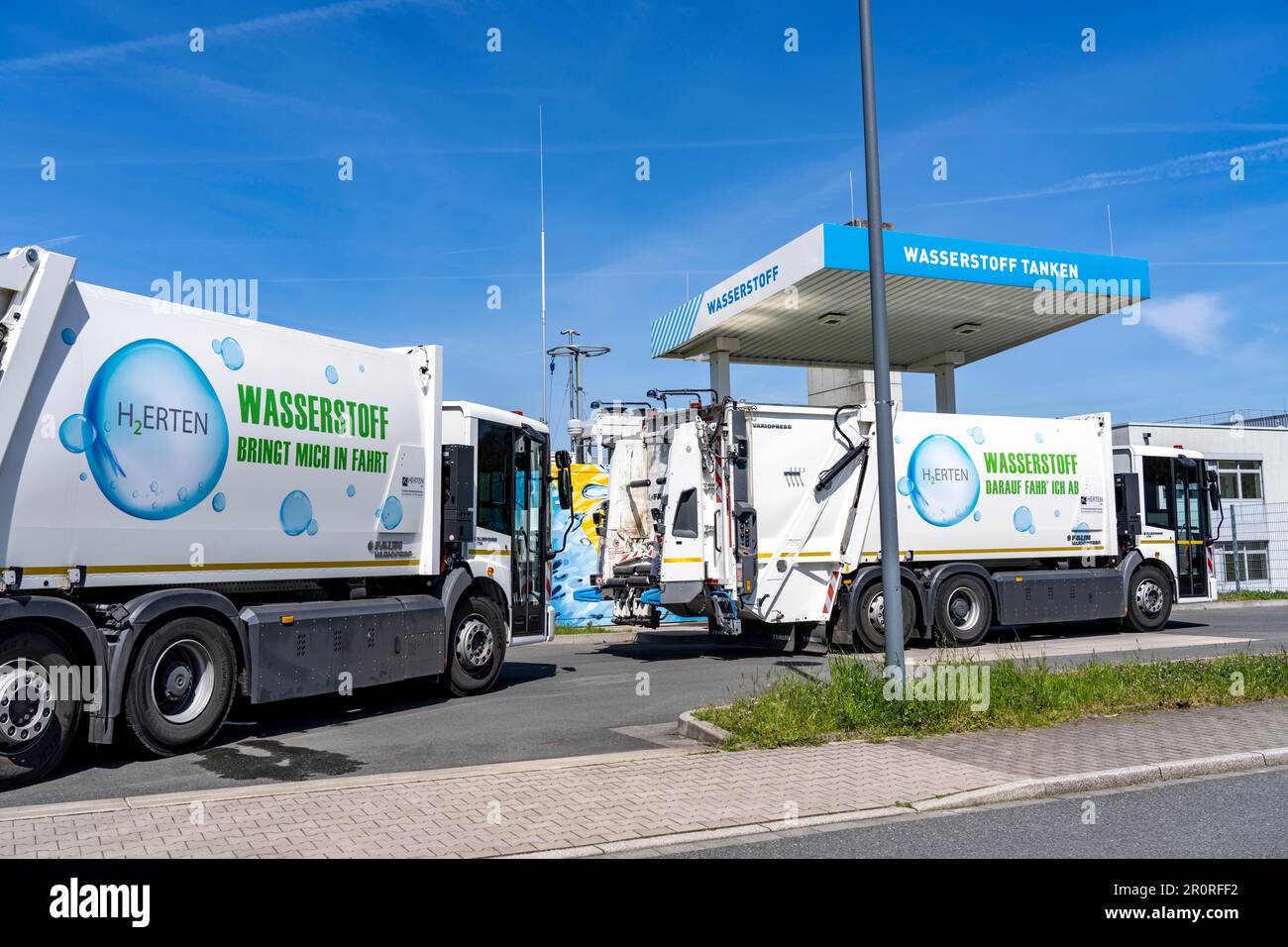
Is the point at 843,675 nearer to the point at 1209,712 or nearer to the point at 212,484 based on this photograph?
the point at 1209,712

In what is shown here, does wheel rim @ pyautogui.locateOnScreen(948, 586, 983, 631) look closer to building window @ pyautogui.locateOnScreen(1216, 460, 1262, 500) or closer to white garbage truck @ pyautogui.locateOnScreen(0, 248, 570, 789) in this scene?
white garbage truck @ pyautogui.locateOnScreen(0, 248, 570, 789)

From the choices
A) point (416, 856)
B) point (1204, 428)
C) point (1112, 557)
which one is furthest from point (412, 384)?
point (1204, 428)

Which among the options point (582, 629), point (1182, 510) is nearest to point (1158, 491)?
point (1182, 510)

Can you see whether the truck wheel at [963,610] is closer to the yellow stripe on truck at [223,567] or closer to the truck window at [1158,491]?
the truck window at [1158,491]

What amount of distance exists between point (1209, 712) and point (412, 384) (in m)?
7.68

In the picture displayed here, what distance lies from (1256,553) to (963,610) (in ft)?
69.7

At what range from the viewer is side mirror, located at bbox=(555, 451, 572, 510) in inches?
466

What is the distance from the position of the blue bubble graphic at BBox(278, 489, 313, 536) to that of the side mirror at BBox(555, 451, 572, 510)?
10.9 ft

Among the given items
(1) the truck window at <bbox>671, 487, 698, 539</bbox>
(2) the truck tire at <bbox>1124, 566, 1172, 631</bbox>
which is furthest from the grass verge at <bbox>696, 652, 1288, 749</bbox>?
(2) the truck tire at <bbox>1124, 566, 1172, 631</bbox>

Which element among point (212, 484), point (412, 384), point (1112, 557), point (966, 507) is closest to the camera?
point (212, 484)

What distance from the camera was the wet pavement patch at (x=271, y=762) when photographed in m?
7.30

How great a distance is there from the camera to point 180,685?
7.95m

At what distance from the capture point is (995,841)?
534 centimetres
